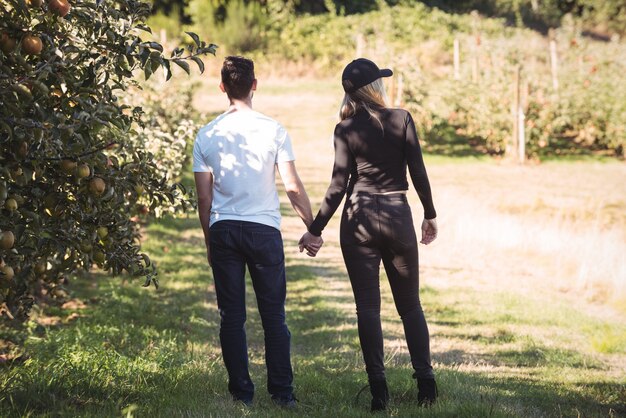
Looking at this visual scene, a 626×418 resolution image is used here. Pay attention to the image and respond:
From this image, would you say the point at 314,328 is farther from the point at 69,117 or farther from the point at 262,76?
the point at 262,76

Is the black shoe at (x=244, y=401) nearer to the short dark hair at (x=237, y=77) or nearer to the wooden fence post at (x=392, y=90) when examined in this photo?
the short dark hair at (x=237, y=77)

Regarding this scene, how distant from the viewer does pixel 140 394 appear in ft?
15.3

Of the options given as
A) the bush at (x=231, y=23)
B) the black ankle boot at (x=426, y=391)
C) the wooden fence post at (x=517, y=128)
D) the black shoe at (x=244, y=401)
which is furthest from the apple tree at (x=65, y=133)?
the bush at (x=231, y=23)

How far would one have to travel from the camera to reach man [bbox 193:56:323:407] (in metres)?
4.54

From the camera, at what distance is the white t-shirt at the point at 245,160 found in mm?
4535

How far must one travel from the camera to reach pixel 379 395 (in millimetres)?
4641

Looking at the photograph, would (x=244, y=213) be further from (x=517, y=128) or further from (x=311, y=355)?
(x=517, y=128)

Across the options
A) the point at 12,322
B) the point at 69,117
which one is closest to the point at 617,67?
the point at 12,322

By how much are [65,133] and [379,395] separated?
223 centimetres

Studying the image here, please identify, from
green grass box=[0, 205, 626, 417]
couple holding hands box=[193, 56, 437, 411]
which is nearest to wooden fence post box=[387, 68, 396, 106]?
green grass box=[0, 205, 626, 417]

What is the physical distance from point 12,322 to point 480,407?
4.61 meters

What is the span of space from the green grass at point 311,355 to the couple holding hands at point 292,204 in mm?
306

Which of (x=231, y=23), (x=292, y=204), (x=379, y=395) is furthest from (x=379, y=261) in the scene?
(x=231, y=23)

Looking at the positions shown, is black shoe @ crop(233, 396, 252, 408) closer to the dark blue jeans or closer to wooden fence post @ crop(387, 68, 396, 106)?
the dark blue jeans
